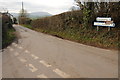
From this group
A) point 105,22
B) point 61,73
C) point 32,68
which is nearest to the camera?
point 61,73

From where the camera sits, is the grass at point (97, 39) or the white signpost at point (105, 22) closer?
the grass at point (97, 39)

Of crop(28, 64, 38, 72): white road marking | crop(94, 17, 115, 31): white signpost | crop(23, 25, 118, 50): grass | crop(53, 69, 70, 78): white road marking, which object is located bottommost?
crop(28, 64, 38, 72): white road marking

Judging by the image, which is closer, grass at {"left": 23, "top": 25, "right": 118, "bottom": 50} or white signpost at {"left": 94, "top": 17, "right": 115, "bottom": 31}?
grass at {"left": 23, "top": 25, "right": 118, "bottom": 50}

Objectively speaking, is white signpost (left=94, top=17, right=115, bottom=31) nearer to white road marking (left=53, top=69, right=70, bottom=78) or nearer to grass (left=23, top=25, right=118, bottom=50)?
grass (left=23, top=25, right=118, bottom=50)

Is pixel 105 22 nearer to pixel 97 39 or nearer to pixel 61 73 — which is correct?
pixel 97 39

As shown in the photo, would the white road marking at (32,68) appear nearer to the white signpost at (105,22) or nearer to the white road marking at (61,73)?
the white road marking at (61,73)

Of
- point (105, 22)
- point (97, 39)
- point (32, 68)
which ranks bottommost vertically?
point (32, 68)

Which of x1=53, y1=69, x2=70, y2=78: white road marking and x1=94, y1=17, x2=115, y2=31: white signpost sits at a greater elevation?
x1=94, y1=17, x2=115, y2=31: white signpost

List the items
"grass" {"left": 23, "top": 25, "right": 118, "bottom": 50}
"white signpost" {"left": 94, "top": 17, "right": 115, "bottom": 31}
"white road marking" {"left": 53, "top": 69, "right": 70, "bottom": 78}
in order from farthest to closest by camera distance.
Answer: "white signpost" {"left": 94, "top": 17, "right": 115, "bottom": 31}
"grass" {"left": 23, "top": 25, "right": 118, "bottom": 50}
"white road marking" {"left": 53, "top": 69, "right": 70, "bottom": 78}

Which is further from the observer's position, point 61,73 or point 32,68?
point 32,68

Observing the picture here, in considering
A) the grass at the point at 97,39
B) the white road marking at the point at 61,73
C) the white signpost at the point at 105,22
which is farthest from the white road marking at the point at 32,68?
the white signpost at the point at 105,22

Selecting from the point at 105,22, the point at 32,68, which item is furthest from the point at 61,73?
the point at 105,22

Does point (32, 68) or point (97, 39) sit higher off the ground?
point (97, 39)

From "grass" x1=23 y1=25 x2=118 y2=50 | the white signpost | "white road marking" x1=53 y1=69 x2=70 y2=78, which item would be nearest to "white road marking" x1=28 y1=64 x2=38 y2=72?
"white road marking" x1=53 y1=69 x2=70 y2=78
